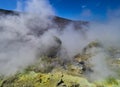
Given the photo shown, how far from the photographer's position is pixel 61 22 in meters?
43.8

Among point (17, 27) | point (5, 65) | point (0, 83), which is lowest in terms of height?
point (0, 83)

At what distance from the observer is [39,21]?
39.4 m

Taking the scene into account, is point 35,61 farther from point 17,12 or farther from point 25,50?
point 17,12

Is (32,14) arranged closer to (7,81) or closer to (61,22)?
(61,22)

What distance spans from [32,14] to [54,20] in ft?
18.2

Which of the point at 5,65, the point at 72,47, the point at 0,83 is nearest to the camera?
the point at 0,83

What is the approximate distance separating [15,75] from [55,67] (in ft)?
14.1

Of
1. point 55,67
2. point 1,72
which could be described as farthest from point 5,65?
point 55,67

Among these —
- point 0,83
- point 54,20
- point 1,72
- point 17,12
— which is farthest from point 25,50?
point 54,20

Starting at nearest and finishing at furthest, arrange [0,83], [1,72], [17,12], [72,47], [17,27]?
[0,83], [1,72], [72,47], [17,27], [17,12]

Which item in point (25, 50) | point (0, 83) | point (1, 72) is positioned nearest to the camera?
point (0, 83)

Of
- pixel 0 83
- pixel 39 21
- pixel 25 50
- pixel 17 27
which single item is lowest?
pixel 0 83

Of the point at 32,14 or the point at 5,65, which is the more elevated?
the point at 32,14

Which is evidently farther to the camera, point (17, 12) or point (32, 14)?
point (32, 14)
